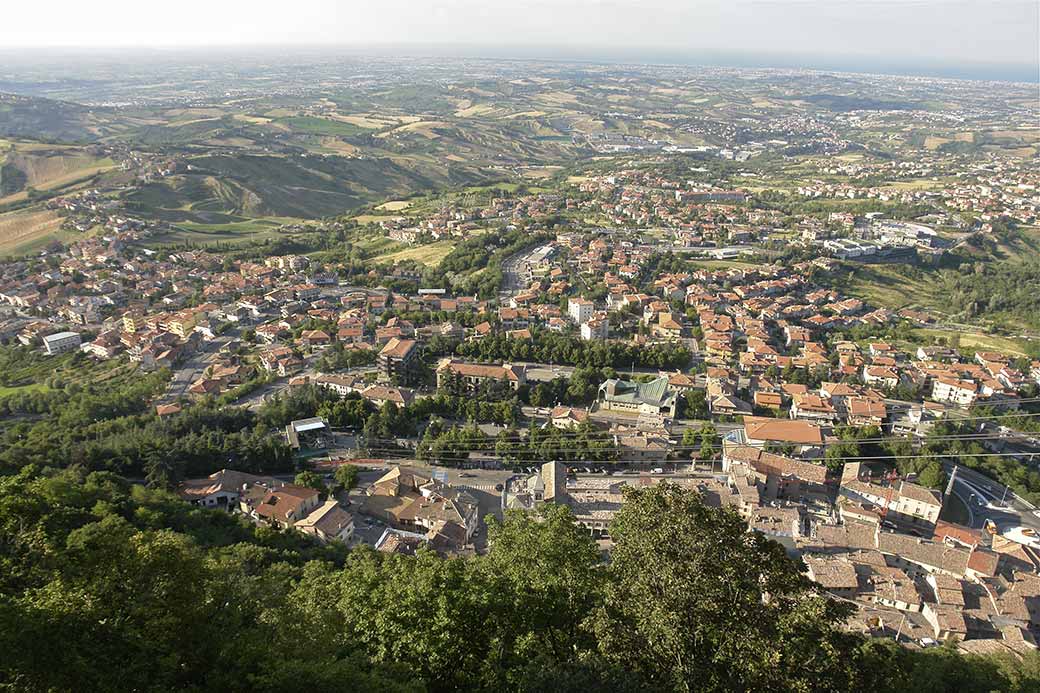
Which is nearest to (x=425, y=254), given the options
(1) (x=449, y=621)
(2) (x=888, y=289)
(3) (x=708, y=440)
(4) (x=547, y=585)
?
(3) (x=708, y=440)

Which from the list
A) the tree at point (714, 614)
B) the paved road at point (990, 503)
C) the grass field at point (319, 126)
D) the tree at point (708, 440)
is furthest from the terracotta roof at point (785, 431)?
the grass field at point (319, 126)

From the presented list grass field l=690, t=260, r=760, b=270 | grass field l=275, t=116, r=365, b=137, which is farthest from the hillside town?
grass field l=275, t=116, r=365, b=137

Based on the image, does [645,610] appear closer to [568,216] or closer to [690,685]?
[690,685]

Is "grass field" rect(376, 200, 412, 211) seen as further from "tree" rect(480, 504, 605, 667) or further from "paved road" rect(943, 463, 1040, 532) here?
"tree" rect(480, 504, 605, 667)

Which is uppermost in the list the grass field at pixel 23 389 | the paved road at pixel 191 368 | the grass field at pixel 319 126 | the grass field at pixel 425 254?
the grass field at pixel 319 126

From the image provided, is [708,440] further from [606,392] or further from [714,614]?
[714,614]

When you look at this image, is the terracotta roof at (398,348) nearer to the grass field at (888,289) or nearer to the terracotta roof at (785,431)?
the terracotta roof at (785,431)

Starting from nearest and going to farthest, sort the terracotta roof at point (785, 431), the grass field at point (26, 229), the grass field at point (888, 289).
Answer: the terracotta roof at point (785, 431)
the grass field at point (888, 289)
the grass field at point (26, 229)
